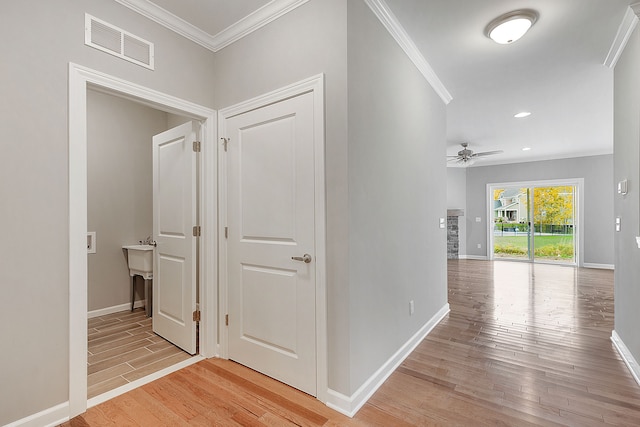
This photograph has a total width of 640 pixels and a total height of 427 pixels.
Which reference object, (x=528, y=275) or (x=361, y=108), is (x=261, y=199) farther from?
(x=528, y=275)

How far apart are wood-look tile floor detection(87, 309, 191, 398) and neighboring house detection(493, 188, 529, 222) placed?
8451 mm

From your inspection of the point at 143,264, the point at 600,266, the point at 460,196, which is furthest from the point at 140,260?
the point at 600,266

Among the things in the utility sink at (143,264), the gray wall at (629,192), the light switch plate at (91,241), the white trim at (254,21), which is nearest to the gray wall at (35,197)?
the white trim at (254,21)

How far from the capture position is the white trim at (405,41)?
2.18 metres

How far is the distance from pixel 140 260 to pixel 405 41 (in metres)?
3.60

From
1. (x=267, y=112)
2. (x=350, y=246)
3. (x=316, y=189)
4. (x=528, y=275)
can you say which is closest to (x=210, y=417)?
(x=350, y=246)

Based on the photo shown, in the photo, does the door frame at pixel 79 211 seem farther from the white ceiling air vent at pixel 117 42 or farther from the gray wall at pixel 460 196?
the gray wall at pixel 460 196

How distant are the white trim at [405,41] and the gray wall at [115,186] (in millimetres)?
3281

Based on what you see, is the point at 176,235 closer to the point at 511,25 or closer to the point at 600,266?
the point at 511,25

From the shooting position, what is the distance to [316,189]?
1.99 meters

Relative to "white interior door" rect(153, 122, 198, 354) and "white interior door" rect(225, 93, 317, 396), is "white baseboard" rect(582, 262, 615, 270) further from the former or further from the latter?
"white interior door" rect(153, 122, 198, 354)

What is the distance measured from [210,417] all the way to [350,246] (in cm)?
132

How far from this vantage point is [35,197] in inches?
67.6

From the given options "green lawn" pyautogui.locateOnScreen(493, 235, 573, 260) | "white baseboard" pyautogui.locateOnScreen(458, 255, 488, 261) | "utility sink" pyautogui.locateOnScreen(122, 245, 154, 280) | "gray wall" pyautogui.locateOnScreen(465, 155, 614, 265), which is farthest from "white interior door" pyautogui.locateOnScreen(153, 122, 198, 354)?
"green lawn" pyautogui.locateOnScreen(493, 235, 573, 260)
